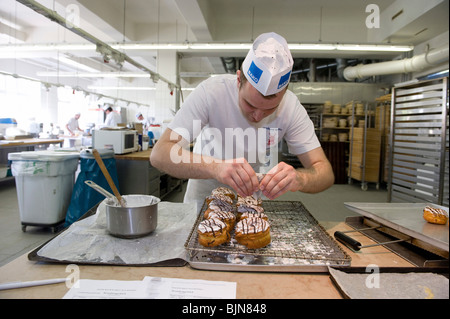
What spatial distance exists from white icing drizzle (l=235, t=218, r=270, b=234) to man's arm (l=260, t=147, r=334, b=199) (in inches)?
5.6

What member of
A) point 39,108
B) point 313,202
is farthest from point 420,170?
point 39,108

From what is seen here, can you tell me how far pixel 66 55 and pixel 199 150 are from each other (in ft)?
34.5

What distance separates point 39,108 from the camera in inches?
560

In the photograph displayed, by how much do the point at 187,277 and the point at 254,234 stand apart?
32 centimetres

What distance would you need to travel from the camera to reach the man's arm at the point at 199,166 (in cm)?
124

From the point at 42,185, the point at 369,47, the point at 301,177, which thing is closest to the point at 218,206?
the point at 301,177

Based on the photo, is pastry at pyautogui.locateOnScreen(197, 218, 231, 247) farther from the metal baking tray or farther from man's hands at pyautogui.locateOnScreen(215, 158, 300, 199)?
man's hands at pyautogui.locateOnScreen(215, 158, 300, 199)

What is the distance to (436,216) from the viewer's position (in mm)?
1240

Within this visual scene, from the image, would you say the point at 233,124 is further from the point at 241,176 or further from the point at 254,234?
the point at 254,234

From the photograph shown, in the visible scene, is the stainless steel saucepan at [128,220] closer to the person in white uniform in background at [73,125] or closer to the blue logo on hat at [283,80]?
the blue logo on hat at [283,80]

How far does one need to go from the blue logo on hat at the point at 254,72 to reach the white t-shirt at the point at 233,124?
385 mm

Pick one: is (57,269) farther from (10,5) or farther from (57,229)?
(10,5)

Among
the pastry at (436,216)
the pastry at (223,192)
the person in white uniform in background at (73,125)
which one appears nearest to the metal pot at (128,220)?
the pastry at (223,192)

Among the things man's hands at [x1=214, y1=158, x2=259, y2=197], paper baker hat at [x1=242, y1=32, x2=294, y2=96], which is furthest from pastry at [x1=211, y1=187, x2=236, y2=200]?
paper baker hat at [x1=242, y1=32, x2=294, y2=96]
